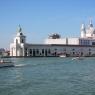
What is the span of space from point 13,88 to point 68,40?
→ 80.7m

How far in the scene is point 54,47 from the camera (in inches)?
3359

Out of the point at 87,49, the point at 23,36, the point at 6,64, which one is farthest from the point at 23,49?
the point at 6,64

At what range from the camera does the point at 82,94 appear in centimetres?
1424

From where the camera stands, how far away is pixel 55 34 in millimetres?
103188

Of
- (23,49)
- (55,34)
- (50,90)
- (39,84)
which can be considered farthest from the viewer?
(55,34)

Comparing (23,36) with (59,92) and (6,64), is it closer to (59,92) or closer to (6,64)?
(6,64)

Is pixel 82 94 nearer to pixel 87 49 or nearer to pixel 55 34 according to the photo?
pixel 87 49

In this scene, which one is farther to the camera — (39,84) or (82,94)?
(39,84)

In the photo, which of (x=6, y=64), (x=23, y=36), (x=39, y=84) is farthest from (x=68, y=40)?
(x=39, y=84)

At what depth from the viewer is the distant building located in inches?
3233

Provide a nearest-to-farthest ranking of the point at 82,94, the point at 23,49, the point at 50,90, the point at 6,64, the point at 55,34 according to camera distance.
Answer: the point at 82,94
the point at 50,90
the point at 6,64
the point at 23,49
the point at 55,34

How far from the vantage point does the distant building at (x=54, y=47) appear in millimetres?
82125

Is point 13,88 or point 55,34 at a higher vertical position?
point 55,34

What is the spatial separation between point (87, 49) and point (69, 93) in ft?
248
